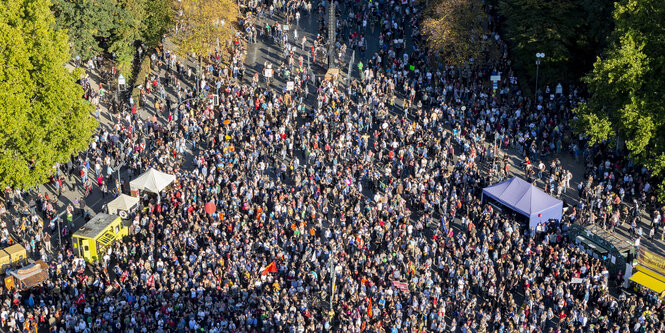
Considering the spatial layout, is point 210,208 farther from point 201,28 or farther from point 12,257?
point 201,28

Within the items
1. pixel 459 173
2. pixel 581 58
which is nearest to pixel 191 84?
pixel 459 173

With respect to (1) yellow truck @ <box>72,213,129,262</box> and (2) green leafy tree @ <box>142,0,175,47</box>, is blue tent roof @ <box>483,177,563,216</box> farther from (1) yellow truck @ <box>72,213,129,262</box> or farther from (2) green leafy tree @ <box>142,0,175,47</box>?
(2) green leafy tree @ <box>142,0,175,47</box>

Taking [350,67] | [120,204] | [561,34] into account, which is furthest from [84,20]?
[561,34]

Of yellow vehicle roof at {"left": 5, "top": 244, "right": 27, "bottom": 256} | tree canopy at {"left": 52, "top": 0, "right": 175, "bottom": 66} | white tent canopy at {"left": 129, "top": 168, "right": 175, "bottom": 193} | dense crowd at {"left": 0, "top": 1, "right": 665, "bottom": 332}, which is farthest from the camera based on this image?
tree canopy at {"left": 52, "top": 0, "right": 175, "bottom": 66}

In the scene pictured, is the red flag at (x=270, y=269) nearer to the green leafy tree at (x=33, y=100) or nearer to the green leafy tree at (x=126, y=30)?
the green leafy tree at (x=33, y=100)

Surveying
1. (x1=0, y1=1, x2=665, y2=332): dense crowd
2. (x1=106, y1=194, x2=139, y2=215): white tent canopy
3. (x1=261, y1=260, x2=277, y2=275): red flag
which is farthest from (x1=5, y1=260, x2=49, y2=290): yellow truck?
(x1=261, y1=260, x2=277, y2=275): red flag
